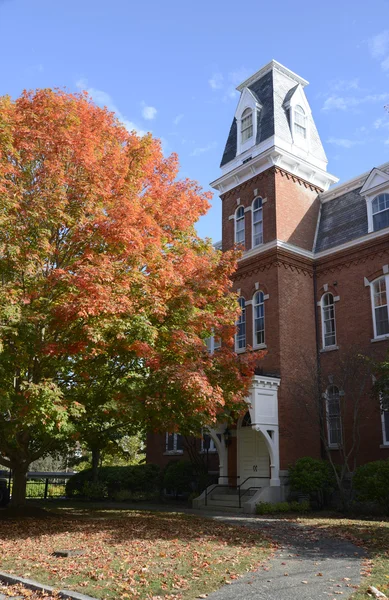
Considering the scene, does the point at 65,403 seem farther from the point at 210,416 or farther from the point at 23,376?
the point at 210,416

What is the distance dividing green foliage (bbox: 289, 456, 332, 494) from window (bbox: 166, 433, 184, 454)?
28.7 feet

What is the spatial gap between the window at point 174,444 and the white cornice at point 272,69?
1863cm

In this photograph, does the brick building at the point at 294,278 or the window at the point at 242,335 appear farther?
the window at the point at 242,335

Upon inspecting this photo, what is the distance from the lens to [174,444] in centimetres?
2783

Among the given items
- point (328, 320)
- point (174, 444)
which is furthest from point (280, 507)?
point (174, 444)

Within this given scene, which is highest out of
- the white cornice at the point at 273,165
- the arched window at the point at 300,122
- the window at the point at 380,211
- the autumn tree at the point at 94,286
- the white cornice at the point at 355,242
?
the arched window at the point at 300,122

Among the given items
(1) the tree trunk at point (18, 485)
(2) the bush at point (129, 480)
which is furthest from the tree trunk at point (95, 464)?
(1) the tree trunk at point (18, 485)

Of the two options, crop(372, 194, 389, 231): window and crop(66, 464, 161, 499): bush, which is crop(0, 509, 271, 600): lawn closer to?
crop(66, 464, 161, 499): bush

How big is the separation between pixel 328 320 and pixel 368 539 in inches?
480

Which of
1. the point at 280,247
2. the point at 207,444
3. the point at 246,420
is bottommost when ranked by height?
the point at 207,444

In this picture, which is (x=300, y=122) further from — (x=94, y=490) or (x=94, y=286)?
(x=94, y=490)

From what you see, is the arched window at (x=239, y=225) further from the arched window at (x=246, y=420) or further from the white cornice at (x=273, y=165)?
the arched window at (x=246, y=420)

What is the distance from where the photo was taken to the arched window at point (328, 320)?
22.7 metres

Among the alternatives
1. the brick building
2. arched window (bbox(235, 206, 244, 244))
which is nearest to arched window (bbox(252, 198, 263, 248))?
the brick building
